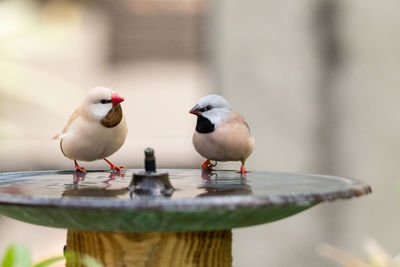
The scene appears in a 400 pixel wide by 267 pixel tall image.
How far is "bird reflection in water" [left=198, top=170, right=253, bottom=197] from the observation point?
1914 millimetres

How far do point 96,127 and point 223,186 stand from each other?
0.60 metres

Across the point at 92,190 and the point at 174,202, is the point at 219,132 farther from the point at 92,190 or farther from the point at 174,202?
the point at 174,202

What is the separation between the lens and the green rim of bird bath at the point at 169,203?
1.58m

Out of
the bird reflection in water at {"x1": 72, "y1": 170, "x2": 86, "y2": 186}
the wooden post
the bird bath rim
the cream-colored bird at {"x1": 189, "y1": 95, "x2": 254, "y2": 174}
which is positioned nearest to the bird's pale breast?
the cream-colored bird at {"x1": 189, "y1": 95, "x2": 254, "y2": 174}

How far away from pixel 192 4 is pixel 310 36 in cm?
121

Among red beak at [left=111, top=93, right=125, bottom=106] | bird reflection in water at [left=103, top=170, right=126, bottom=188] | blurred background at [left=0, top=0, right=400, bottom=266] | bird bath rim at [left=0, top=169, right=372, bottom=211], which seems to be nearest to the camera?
bird bath rim at [left=0, top=169, right=372, bottom=211]

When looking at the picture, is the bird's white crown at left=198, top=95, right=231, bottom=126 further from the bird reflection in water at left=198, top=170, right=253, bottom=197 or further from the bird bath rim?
the bird bath rim

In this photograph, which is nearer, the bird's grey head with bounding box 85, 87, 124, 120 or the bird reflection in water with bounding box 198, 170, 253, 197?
the bird reflection in water with bounding box 198, 170, 253, 197

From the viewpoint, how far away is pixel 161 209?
1.55 meters

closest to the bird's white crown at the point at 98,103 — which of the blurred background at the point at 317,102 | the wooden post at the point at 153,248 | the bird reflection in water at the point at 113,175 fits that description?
the bird reflection in water at the point at 113,175

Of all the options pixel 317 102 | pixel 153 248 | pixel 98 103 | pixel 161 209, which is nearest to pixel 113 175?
pixel 98 103

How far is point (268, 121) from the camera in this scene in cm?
419

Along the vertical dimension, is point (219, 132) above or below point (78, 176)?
above

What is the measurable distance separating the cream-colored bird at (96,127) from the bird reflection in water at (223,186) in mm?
346
